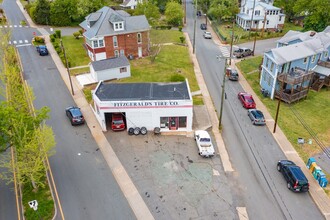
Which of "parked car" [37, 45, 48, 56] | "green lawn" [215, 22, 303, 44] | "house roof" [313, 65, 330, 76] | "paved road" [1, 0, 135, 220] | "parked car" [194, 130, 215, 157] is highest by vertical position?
"parked car" [37, 45, 48, 56]

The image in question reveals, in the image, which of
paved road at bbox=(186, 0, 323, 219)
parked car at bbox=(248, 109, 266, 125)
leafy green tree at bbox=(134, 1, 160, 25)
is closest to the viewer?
paved road at bbox=(186, 0, 323, 219)

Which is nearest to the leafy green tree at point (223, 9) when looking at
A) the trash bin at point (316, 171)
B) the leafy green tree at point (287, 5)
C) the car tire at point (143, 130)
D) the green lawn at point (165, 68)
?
the leafy green tree at point (287, 5)

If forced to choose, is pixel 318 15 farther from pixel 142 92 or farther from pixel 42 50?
pixel 42 50

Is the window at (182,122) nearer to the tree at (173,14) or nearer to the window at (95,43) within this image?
the window at (95,43)

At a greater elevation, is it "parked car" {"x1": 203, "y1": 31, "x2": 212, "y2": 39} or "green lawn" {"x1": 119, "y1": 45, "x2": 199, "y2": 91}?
"parked car" {"x1": 203, "y1": 31, "x2": 212, "y2": 39}

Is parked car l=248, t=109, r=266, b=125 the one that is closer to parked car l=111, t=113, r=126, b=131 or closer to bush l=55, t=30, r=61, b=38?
parked car l=111, t=113, r=126, b=131

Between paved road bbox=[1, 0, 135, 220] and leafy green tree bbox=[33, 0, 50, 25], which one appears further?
leafy green tree bbox=[33, 0, 50, 25]

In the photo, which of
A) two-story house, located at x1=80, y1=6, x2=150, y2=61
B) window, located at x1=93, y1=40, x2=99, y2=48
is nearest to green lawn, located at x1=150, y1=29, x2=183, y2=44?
two-story house, located at x1=80, y1=6, x2=150, y2=61
